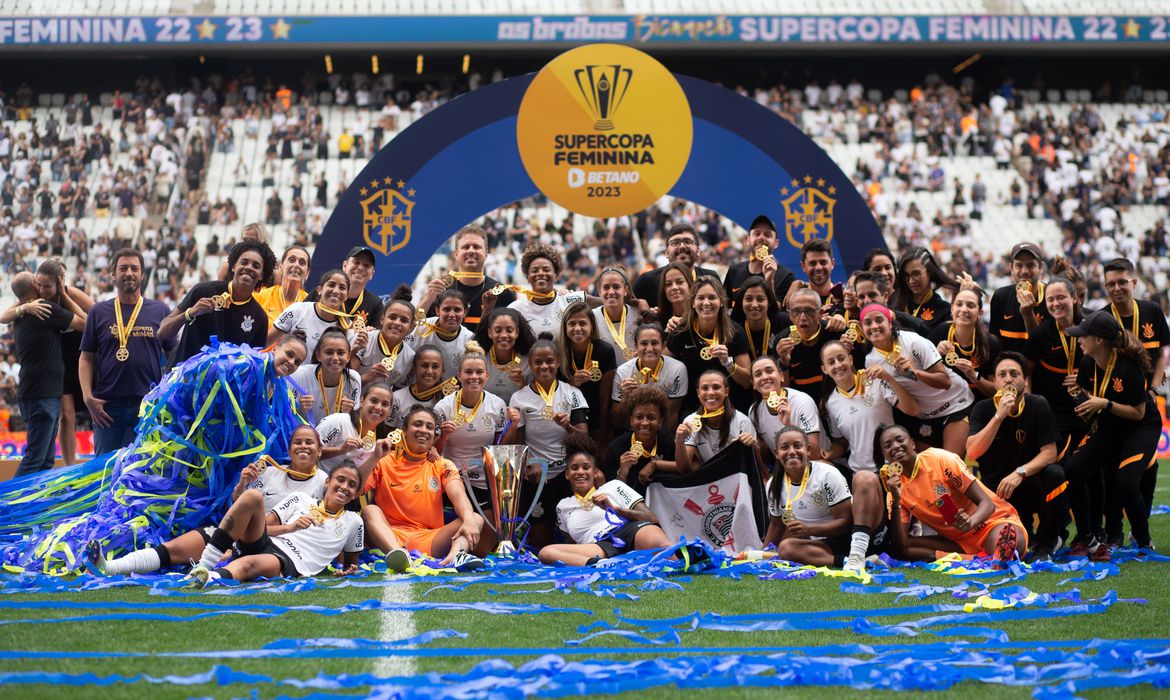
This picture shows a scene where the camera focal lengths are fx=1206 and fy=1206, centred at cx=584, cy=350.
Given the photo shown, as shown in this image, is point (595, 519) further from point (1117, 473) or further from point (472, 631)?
point (1117, 473)

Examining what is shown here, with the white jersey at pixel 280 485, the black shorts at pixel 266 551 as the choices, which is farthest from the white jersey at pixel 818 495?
the black shorts at pixel 266 551

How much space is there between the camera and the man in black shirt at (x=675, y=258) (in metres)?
9.70

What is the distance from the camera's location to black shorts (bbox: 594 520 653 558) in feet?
26.0

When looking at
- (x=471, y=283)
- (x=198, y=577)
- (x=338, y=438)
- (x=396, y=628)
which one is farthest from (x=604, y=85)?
(x=396, y=628)

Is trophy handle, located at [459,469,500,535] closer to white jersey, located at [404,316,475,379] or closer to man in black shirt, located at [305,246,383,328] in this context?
white jersey, located at [404,316,475,379]

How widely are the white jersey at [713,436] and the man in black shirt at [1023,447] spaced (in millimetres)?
1521

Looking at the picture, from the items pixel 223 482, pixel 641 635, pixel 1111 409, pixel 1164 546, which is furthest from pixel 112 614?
pixel 1164 546

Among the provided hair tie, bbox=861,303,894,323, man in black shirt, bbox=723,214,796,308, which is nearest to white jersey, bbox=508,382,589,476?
man in black shirt, bbox=723,214,796,308

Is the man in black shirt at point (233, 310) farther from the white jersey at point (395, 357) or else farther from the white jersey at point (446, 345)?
the white jersey at point (446, 345)

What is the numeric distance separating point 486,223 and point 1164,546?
840 inches

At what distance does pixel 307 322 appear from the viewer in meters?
8.87

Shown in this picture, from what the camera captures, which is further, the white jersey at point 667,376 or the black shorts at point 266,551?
the white jersey at point 667,376

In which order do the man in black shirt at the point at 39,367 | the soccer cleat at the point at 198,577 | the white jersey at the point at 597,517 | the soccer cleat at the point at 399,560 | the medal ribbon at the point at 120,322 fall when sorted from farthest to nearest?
the man in black shirt at the point at 39,367, the medal ribbon at the point at 120,322, the white jersey at the point at 597,517, the soccer cleat at the point at 399,560, the soccer cleat at the point at 198,577

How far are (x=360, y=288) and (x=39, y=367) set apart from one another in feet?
10.00
